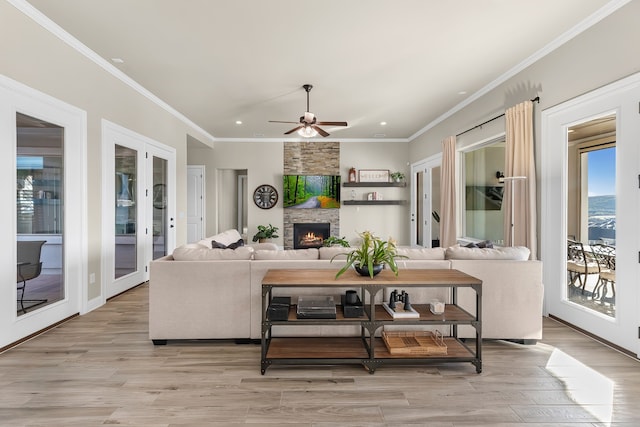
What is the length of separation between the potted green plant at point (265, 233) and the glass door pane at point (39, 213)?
4.69 metres

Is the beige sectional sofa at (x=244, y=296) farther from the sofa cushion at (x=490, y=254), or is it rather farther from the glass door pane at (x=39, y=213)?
the glass door pane at (x=39, y=213)

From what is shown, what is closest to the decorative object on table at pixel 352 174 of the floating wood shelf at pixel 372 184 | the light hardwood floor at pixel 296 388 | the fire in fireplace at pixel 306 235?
the floating wood shelf at pixel 372 184

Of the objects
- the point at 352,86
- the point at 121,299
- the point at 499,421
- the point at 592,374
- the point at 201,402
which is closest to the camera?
the point at 499,421

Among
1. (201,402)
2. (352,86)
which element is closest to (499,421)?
(201,402)

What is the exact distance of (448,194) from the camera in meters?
5.94

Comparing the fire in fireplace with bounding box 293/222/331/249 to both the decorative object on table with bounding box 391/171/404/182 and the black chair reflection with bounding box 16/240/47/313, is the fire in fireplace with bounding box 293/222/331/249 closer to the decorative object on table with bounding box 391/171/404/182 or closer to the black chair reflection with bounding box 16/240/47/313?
the decorative object on table with bounding box 391/171/404/182

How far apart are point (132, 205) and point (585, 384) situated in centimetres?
519

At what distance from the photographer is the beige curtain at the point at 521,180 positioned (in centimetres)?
369

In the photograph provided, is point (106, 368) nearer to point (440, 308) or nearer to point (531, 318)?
point (440, 308)

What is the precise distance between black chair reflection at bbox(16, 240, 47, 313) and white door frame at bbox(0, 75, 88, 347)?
8cm

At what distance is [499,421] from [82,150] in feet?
14.4

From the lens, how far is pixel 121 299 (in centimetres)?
417

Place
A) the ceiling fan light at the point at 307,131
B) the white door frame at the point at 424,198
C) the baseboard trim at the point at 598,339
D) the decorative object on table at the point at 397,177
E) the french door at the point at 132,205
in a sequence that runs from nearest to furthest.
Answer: the baseboard trim at the point at 598,339 → the french door at the point at 132,205 → the ceiling fan light at the point at 307,131 → the white door frame at the point at 424,198 → the decorative object on table at the point at 397,177

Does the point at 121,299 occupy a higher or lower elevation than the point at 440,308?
lower
